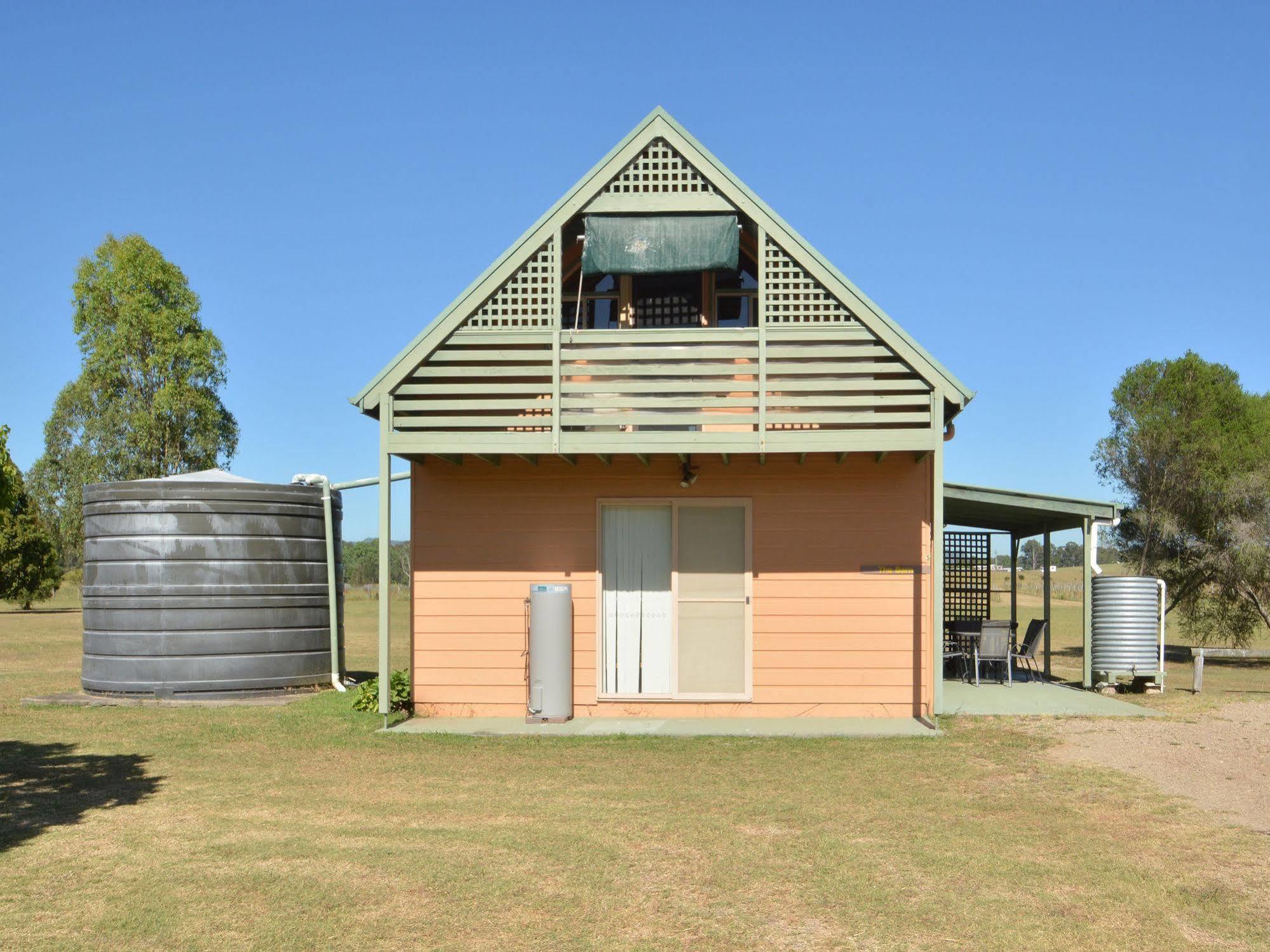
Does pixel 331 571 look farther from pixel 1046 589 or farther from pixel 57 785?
pixel 1046 589

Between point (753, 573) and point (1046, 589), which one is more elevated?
point (753, 573)

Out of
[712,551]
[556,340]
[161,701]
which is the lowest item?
[161,701]

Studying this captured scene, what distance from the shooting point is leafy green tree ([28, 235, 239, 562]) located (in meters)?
36.3

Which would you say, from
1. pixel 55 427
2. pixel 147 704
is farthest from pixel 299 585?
pixel 55 427

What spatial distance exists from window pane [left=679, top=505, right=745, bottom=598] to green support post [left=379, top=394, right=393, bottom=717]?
3.25 metres

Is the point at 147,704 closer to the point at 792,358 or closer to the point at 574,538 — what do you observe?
the point at 574,538

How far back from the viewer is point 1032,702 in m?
13.9

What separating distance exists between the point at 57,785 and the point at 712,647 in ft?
21.7

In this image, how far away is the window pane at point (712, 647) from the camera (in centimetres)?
1295

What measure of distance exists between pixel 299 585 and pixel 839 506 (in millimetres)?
7257

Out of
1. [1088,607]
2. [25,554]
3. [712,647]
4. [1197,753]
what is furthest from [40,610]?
[1197,753]

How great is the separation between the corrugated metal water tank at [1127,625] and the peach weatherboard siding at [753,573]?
4.43 meters

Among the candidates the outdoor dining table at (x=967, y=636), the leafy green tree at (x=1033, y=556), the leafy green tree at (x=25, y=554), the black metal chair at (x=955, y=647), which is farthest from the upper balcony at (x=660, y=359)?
the leafy green tree at (x=1033, y=556)

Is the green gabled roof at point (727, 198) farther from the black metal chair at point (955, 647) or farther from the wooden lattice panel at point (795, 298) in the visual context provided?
the black metal chair at point (955, 647)
